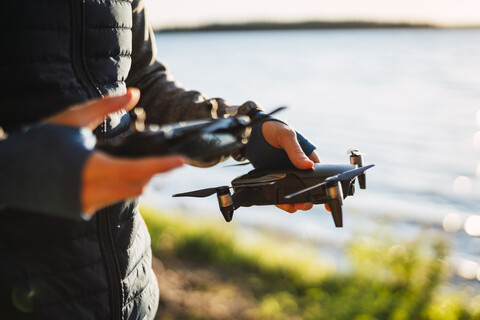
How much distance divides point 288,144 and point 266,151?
0.28 feet

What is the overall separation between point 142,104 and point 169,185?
13051mm

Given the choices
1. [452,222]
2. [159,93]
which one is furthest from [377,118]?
[159,93]

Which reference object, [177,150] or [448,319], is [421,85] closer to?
[448,319]

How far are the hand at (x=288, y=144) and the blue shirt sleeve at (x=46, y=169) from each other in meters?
0.72

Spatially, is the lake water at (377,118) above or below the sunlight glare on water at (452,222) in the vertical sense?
below

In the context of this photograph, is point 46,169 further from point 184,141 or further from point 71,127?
point 184,141

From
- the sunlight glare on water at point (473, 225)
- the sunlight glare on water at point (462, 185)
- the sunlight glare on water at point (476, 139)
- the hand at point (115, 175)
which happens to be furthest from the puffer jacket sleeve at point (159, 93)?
the sunlight glare on water at point (476, 139)

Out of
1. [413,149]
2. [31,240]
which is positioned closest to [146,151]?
[31,240]

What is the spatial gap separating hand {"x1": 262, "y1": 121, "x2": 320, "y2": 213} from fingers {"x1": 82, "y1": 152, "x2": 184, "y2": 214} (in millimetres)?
690

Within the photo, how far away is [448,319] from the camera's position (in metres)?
4.01

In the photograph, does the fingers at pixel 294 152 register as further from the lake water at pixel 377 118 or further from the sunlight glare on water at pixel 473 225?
the sunlight glare on water at pixel 473 225

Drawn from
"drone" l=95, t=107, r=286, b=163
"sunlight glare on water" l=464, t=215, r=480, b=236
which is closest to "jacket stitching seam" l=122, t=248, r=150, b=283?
"drone" l=95, t=107, r=286, b=163

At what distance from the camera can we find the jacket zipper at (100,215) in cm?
112

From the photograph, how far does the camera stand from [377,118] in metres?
21.3
